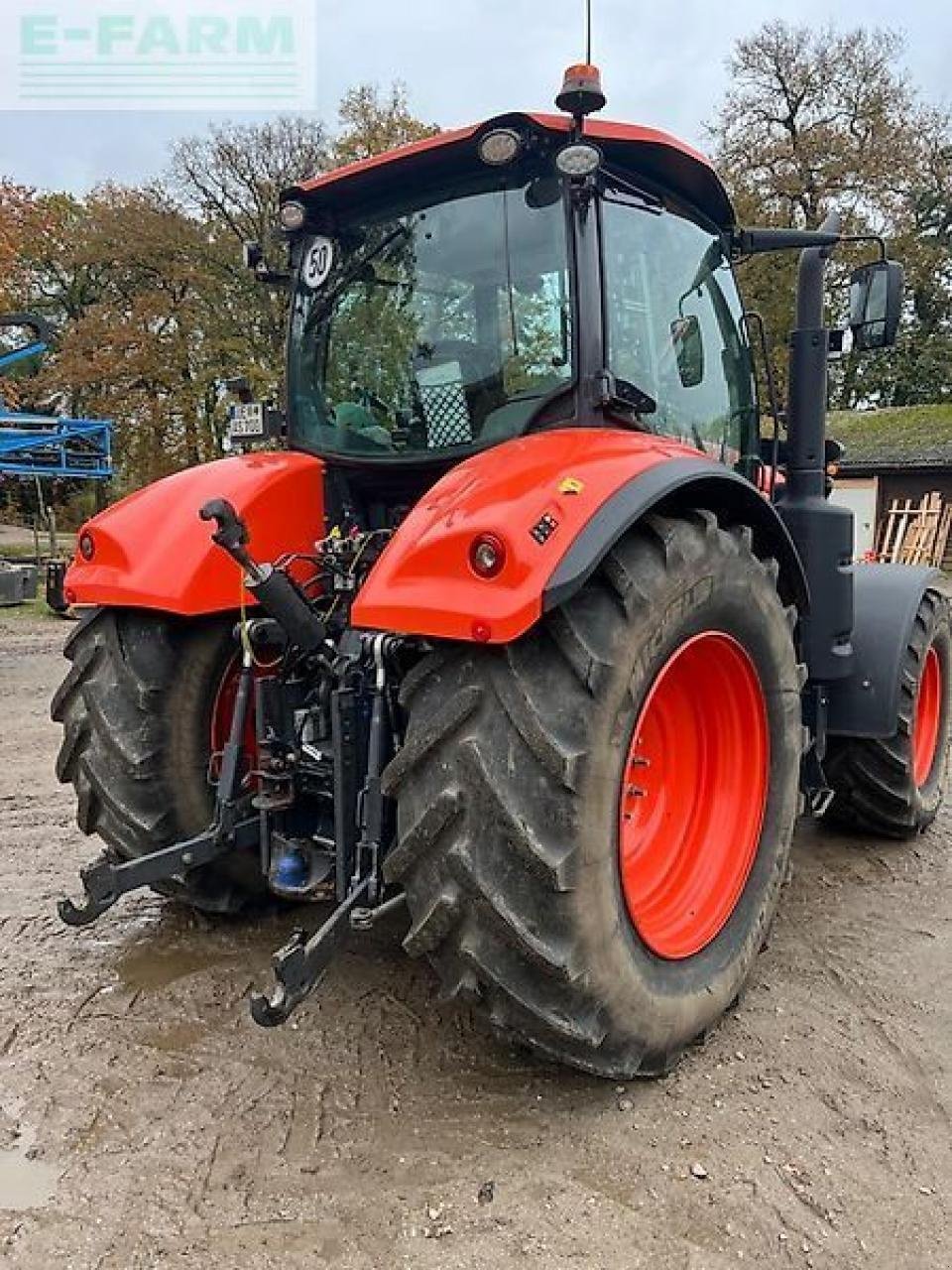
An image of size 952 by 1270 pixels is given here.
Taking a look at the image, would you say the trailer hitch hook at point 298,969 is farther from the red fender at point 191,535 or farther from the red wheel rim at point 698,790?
the red fender at point 191,535

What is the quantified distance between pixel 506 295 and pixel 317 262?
737mm

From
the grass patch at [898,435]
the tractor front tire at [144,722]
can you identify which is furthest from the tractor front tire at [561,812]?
the grass patch at [898,435]

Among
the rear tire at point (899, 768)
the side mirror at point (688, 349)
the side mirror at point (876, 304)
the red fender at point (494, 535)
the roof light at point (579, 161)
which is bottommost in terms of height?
the rear tire at point (899, 768)

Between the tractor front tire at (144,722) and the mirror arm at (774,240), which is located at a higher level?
the mirror arm at (774,240)

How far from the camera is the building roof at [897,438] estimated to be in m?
21.0

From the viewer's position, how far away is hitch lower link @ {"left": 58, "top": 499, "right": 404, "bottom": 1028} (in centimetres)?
214

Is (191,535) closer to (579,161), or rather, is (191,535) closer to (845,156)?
(579,161)

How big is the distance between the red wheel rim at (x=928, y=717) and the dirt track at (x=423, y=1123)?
1303 mm

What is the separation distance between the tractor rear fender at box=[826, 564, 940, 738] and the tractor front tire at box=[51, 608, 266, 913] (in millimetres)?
2170

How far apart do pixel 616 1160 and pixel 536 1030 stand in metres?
0.33

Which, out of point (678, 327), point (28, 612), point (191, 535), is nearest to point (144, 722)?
point (191, 535)

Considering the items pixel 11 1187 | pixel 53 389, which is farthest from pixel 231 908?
pixel 53 389

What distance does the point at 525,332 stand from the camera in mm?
2719

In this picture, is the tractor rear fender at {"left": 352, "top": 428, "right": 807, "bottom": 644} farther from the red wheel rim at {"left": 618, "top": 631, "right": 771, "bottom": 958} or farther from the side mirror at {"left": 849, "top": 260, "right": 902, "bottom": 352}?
the side mirror at {"left": 849, "top": 260, "right": 902, "bottom": 352}
